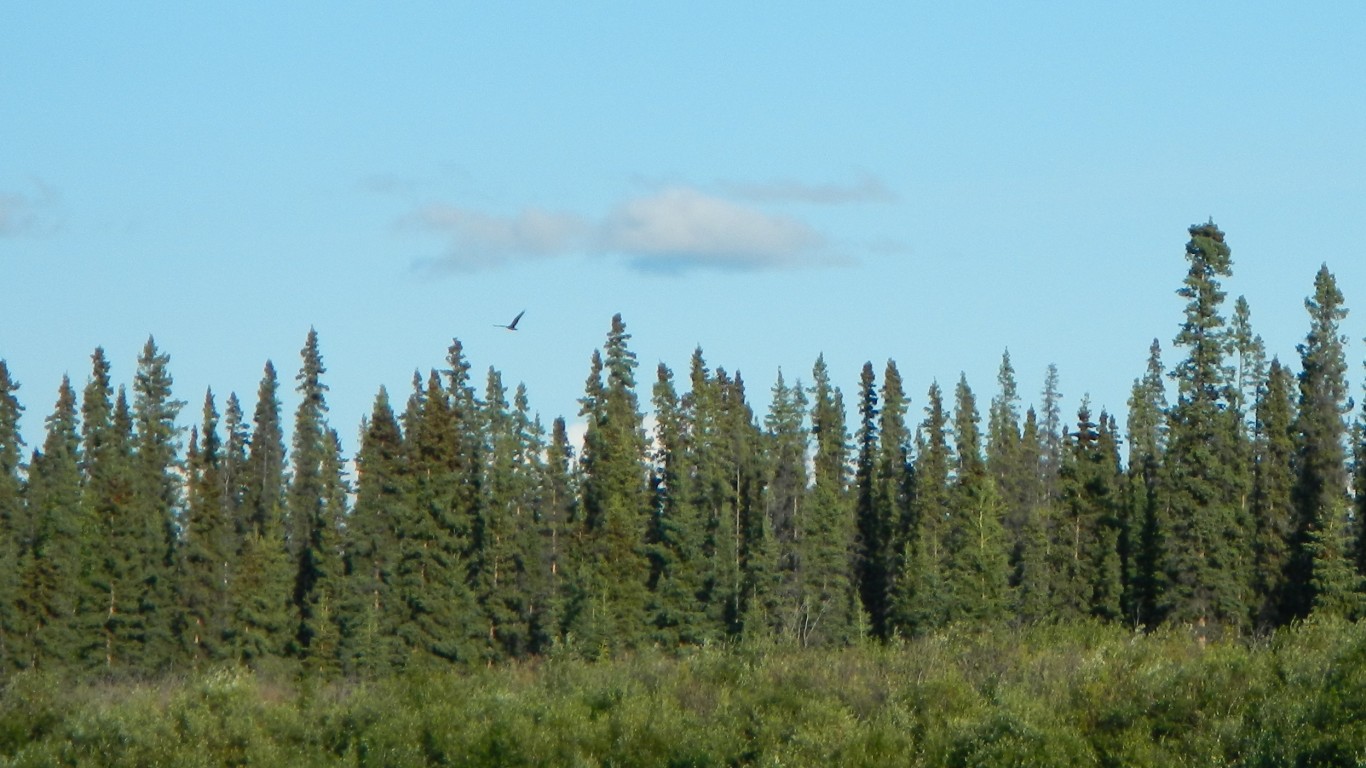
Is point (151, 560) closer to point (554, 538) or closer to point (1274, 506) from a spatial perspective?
point (554, 538)

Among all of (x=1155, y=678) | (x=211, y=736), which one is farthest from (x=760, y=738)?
(x=211, y=736)

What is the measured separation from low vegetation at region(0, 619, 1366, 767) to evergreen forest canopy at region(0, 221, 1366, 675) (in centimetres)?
3008

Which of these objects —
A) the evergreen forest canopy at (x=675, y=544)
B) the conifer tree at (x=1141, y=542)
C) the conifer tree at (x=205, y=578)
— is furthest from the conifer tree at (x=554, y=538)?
the conifer tree at (x=1141, y=542)

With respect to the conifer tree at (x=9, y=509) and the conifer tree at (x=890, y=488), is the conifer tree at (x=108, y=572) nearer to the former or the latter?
the conifer tree at (x=9, y=509)

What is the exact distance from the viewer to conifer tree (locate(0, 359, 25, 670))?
92062 mm

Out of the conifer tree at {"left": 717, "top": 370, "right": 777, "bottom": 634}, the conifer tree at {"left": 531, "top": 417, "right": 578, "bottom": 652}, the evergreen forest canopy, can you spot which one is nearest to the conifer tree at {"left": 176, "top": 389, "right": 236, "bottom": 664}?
the evergreen forest canopy

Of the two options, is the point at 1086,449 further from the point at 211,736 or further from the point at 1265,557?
the point at 211,736

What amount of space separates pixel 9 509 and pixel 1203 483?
2592 inches

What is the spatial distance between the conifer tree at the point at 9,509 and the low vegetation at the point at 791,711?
3932cm

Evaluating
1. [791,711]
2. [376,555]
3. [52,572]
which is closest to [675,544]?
[376,555]

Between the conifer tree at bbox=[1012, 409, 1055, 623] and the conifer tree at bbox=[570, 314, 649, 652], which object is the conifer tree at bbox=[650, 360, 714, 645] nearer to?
the conifer tree at bbox=[570, 314, 649, 652]

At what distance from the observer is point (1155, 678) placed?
42.6 m

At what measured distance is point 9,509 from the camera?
10612 centimetres

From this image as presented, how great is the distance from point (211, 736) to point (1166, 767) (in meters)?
24.4
